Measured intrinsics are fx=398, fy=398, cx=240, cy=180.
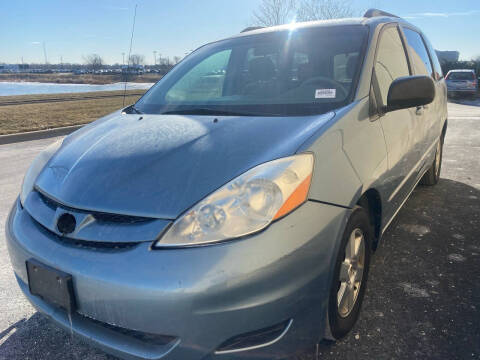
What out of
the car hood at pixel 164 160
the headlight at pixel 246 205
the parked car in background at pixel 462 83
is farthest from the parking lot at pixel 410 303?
the parked car in background at pixel 462 83

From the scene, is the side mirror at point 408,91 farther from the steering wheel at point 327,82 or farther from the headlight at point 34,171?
the headlight at point 34,171

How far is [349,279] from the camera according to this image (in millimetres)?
2025

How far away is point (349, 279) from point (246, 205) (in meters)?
0.82

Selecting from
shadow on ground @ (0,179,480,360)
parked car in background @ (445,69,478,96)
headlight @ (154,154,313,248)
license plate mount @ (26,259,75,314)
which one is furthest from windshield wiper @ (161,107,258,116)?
parked car in background @ (445,69,478,96)

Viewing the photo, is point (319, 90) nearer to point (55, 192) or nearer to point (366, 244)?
point (366, 244)

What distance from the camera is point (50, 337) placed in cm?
215

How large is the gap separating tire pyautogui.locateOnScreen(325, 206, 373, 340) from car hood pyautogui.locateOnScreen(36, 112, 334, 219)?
0.49 metres

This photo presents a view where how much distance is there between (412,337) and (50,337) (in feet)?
6.29

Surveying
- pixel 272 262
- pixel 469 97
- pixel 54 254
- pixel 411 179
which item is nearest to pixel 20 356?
pixel 54 254

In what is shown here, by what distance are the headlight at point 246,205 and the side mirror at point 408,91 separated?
936 mm

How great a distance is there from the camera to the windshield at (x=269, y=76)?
2.30 metres

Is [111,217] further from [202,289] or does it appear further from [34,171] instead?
[34,171]

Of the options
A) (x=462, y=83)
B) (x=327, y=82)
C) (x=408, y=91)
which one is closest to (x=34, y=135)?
(x=327, y=82)

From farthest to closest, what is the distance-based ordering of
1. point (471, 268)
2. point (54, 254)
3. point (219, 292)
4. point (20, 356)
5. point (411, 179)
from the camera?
point (411, 179) → point (471, 268) → point (20, 356) → point (54, 254) → point (219, 292)
